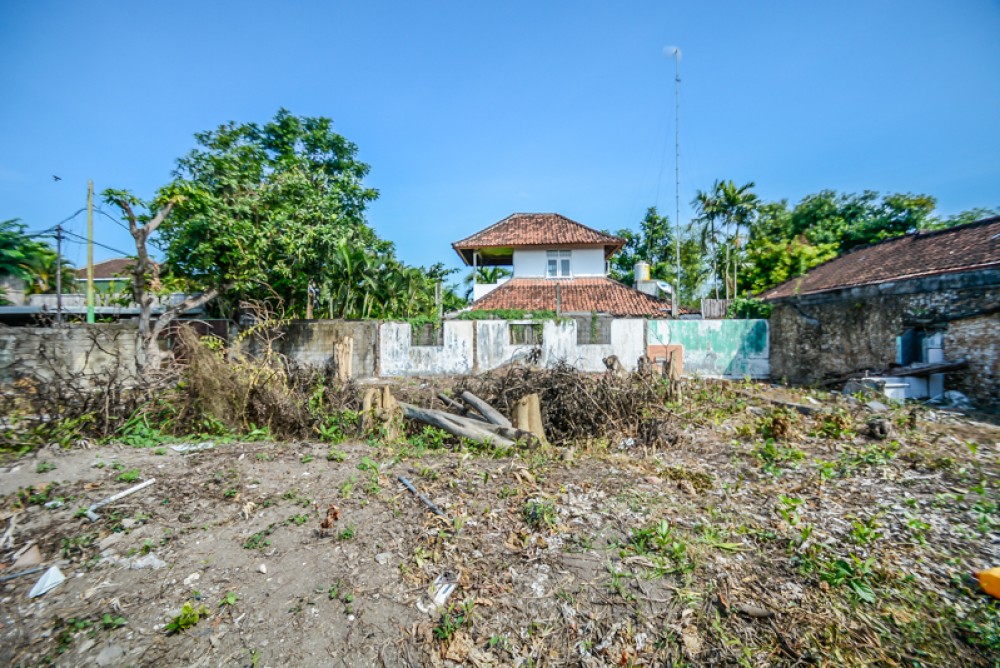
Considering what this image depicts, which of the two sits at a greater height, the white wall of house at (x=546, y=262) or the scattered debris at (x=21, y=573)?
the white wall of house at (x=546, y=262)

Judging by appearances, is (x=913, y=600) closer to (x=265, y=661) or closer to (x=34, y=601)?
(x=265, y=661)

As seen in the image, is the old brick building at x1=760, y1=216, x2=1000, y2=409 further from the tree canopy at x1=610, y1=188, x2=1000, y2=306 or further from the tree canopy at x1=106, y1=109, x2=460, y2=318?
the tree canopy at x1=106, y1=109, x2=460, y2=318

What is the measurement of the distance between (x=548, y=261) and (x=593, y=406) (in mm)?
13968

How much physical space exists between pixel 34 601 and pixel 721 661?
3848 millimetres

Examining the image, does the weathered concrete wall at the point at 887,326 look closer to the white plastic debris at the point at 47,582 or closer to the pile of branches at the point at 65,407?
the white plastic debris at the point at 47,582

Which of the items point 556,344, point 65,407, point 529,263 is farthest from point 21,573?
point 529,263

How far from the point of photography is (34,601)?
8.06 feet

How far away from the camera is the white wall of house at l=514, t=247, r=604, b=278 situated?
18625 mm

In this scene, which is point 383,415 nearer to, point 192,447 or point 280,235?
point 192,447

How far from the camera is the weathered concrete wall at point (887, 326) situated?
25.5ft

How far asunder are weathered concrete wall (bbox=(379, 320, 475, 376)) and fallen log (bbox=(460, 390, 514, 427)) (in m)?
7.45

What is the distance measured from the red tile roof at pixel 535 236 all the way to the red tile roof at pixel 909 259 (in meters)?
7.03

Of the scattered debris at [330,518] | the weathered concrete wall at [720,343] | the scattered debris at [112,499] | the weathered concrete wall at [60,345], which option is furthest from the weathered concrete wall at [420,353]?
the scattered debris at [330,518]

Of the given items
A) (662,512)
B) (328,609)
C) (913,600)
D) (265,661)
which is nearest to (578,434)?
(662,512)
